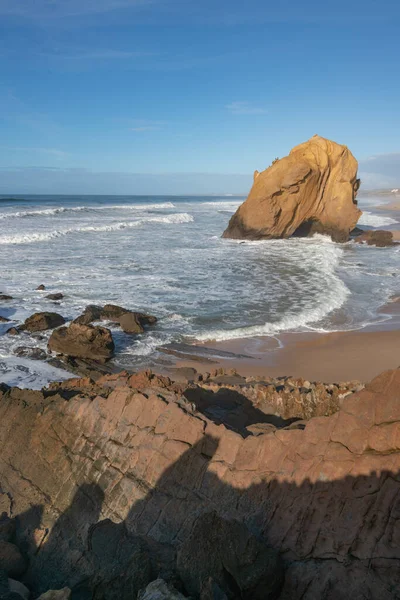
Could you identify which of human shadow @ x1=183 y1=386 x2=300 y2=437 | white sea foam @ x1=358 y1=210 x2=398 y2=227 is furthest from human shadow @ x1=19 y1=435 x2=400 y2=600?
white sea foam @ x1=358 y1=210 x2=398 y2=227

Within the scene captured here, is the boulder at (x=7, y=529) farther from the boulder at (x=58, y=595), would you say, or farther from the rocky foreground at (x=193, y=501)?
the boulder at (x=58, y=595)

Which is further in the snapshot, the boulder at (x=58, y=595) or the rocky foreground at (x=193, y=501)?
the boulder at (x=58, y=595)

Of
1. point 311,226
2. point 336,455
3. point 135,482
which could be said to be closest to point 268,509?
point 336,455

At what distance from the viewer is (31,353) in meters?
11.7

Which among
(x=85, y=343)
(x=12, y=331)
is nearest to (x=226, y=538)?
(x=85, y=343)

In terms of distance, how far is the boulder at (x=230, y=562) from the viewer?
3.55 metres

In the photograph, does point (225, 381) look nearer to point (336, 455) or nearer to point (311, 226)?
point (336, 455)

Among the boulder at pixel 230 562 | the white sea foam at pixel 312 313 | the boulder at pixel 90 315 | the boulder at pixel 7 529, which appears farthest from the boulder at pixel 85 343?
the boulder at pixel 230 562

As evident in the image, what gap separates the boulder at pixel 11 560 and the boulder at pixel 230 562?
1791 mm

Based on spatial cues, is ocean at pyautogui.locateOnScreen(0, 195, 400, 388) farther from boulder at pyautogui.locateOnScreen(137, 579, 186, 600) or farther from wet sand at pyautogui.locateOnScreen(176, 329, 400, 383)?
boulder at pyautogui.locateOnScreen(137, 579, 186, 600)

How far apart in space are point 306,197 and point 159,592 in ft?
102

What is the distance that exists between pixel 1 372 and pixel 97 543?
691cm

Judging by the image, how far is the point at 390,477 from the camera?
3.63 m

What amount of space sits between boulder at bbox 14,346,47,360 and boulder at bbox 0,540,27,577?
694 centimetres
